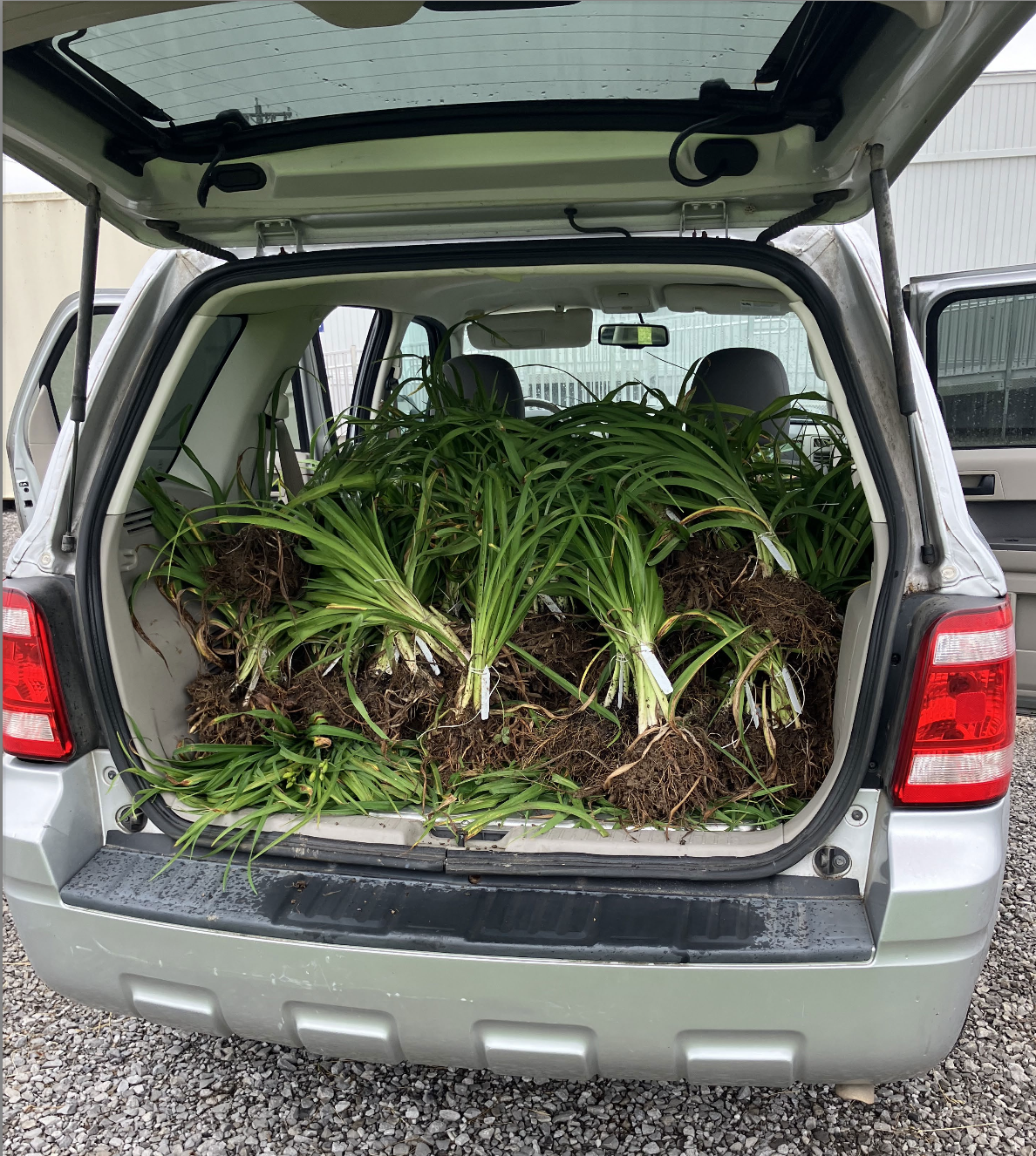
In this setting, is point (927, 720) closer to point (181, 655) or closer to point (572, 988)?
point (572, 988)

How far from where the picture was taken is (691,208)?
175 centimetres

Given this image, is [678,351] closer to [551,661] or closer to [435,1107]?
[551,661]

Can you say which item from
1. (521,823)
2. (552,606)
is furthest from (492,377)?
(521,823)

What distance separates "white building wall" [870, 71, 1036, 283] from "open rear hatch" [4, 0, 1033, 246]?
10.4 metres


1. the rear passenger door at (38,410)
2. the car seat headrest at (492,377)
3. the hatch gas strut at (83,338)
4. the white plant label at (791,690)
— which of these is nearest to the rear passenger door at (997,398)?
the car seat headrest at (492,377)

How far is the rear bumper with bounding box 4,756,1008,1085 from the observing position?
133 centimetres

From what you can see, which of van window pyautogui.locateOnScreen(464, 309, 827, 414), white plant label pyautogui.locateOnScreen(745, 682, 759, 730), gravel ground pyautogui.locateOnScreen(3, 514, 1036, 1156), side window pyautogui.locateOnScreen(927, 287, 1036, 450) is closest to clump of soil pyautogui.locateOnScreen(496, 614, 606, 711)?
white plant label pyautogui.locateOnScreen(745, 682, 759, 730)

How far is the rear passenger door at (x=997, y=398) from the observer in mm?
3121

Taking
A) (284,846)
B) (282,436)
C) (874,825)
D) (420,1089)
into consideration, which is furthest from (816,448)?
(420,1089)

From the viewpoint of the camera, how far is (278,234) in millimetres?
1853

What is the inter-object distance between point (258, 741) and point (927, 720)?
1.48 meters

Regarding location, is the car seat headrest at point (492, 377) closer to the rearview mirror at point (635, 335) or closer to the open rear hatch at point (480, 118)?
the rearview mirror at point (635, 335)

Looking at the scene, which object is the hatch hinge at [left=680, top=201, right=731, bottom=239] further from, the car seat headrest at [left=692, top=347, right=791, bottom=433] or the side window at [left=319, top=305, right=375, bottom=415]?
the side window at [left=319, top=305, right=375, bottom=415]

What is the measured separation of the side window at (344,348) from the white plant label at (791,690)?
2.65m
